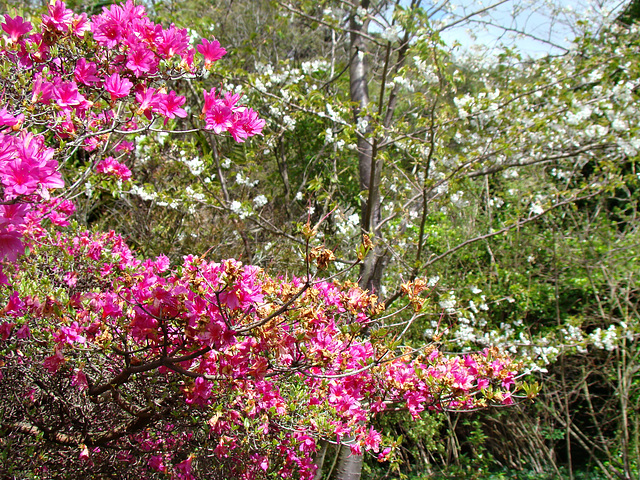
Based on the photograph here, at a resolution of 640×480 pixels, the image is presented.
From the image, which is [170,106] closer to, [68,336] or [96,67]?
[96,67]

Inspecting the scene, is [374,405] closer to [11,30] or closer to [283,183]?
[11,30]

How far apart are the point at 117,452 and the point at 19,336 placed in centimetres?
76

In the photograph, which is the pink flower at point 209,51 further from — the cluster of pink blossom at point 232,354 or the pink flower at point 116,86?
the cluster of pink blossom at point 232,354

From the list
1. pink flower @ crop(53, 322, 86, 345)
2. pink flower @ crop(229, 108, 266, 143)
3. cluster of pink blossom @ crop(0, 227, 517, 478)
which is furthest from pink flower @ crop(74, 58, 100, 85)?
pink flower @ crop(53, 322, 86, 345)

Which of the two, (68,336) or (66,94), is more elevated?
(66,94)

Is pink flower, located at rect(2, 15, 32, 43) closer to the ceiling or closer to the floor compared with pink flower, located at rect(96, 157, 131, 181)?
closer to the ceiling

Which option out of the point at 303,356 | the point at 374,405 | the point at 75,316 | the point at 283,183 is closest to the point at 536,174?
the point at 283,183

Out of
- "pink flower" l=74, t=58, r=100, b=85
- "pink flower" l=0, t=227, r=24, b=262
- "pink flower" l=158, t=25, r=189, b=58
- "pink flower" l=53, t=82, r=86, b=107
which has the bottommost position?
"pink flower" l=0, t=227, r=24, b=262

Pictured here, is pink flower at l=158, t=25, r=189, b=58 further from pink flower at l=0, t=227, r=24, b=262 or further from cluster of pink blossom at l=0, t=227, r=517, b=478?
pink flower at l=0, t=227, r=24, b=262

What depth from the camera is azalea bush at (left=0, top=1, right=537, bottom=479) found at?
121cm

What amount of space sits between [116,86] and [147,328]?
721 millimetres

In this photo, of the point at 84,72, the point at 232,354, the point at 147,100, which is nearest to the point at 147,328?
the point at 232,354

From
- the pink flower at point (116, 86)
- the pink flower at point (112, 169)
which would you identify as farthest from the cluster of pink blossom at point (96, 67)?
the pink flower at point (112, 169)

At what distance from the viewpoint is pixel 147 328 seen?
50.8 inches
